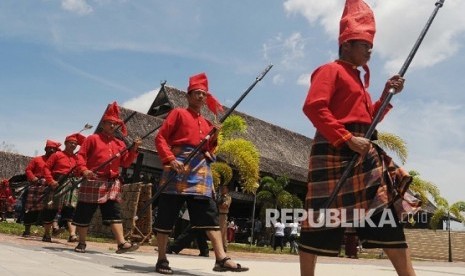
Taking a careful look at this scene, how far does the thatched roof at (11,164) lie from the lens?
1569 inches

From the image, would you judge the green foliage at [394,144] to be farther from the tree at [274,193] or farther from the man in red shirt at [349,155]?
the man in red shirt at [349,155]

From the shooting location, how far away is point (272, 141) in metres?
30.7

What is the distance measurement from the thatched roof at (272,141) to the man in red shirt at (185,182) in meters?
18.7

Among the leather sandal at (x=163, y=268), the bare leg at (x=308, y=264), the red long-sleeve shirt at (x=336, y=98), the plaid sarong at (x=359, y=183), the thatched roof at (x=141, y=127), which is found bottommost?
the leather sandal at (x=163, y=268)

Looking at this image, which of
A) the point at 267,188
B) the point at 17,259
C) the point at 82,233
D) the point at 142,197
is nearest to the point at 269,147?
the point at 267,188

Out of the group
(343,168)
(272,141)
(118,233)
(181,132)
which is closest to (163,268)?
(181,132)

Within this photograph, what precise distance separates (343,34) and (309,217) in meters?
1.15

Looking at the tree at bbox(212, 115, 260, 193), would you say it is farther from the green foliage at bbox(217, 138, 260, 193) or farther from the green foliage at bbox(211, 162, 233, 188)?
the green foliage at bbox(211, 162, 233, 188)

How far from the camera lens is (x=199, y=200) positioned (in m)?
4.97

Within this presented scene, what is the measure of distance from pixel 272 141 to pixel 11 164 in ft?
71.6

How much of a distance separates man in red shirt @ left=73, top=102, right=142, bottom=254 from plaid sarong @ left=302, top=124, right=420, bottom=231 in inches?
154

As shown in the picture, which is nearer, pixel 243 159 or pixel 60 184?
pixel 60 184

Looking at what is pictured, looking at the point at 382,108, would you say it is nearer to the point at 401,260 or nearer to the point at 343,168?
the point at 343,168

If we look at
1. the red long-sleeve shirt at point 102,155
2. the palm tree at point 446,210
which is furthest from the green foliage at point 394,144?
the red long-sleeve shirt at point 102,155
